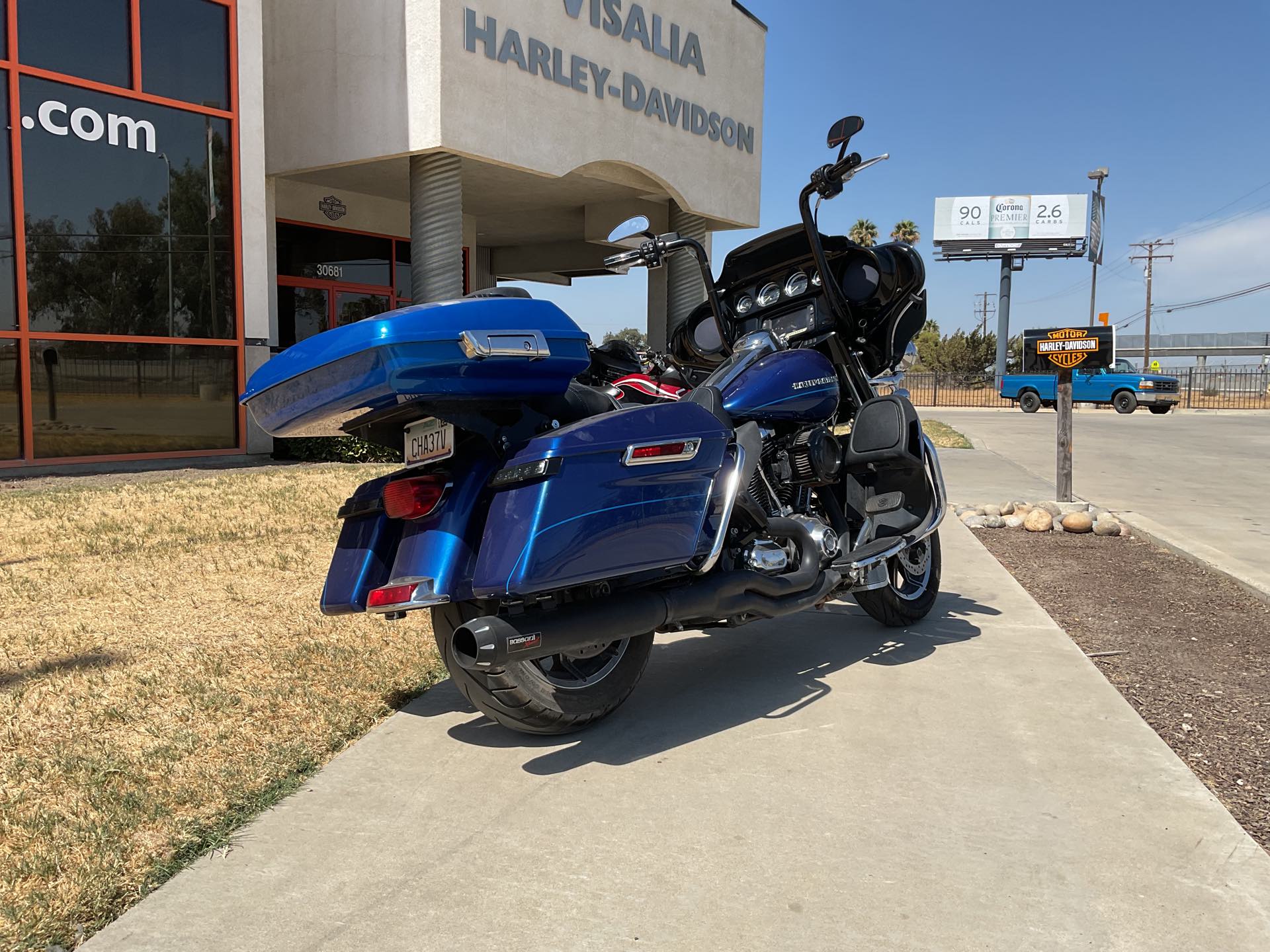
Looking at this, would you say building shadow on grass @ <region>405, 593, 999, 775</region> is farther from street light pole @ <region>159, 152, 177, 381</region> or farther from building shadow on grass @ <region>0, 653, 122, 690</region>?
street light pole @ <region>159, 152, 177, 381</region>

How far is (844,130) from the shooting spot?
4.27 meters

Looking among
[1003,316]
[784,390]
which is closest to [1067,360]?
[784,390]

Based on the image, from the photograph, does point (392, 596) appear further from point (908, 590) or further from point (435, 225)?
point (435, 225)

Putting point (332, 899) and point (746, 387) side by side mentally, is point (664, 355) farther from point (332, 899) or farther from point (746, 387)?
point (332, 899)

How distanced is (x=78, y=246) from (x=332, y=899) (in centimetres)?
1106

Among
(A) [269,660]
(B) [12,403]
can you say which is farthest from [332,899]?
(B) [12,403]

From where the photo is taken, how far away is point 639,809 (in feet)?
9.41

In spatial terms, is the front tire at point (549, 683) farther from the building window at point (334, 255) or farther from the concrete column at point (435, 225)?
the building window at point (334, 255)

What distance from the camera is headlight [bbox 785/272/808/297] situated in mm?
4645

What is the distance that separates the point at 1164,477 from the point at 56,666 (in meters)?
11.9

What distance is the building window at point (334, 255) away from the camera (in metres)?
16.1

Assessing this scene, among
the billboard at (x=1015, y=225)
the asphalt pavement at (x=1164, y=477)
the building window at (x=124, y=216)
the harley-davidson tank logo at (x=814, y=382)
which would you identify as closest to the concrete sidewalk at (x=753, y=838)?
the harley-davidson tank logo at (x=814, y=382)

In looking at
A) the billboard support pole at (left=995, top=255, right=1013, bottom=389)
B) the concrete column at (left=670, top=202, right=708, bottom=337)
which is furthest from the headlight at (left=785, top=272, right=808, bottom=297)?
the billboard support pole at (left=995, top=255, right=1013, bottom=389)

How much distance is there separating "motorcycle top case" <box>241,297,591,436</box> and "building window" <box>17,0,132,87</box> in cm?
1015
